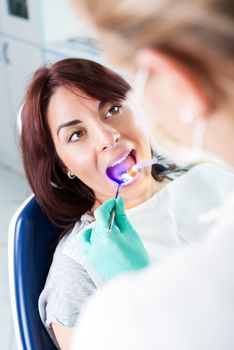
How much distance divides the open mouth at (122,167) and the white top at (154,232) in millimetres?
115

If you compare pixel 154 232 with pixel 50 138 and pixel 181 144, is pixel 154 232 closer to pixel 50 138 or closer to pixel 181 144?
pixel 50 138

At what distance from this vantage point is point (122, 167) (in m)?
1.28

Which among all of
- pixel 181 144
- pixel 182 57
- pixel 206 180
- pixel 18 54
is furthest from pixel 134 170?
pixel 18 54

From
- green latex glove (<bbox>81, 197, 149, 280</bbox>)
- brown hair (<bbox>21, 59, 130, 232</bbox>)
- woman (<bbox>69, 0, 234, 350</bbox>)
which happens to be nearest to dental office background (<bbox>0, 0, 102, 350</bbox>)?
brown hair (<bbox>21, 59, 130, 232</bbox>)

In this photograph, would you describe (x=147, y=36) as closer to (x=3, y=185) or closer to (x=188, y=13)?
(x=188, y=13)

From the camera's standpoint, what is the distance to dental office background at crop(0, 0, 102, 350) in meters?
2.20

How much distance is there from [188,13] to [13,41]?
7.57 ft

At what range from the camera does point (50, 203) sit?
4.22ft

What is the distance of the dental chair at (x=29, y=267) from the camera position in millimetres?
1102

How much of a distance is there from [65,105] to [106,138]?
0.13m

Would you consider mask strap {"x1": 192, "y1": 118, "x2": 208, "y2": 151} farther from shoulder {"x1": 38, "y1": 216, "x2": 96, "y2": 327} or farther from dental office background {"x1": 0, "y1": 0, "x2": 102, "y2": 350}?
dental office background {"x1": 0, "y1": 0, "x2": 102, "y2": 350}

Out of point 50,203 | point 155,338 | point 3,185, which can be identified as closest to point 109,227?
point 50,203

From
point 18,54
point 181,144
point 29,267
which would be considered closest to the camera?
point 181,144

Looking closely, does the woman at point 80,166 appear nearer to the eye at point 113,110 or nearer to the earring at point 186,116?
the eye at point 113,110
